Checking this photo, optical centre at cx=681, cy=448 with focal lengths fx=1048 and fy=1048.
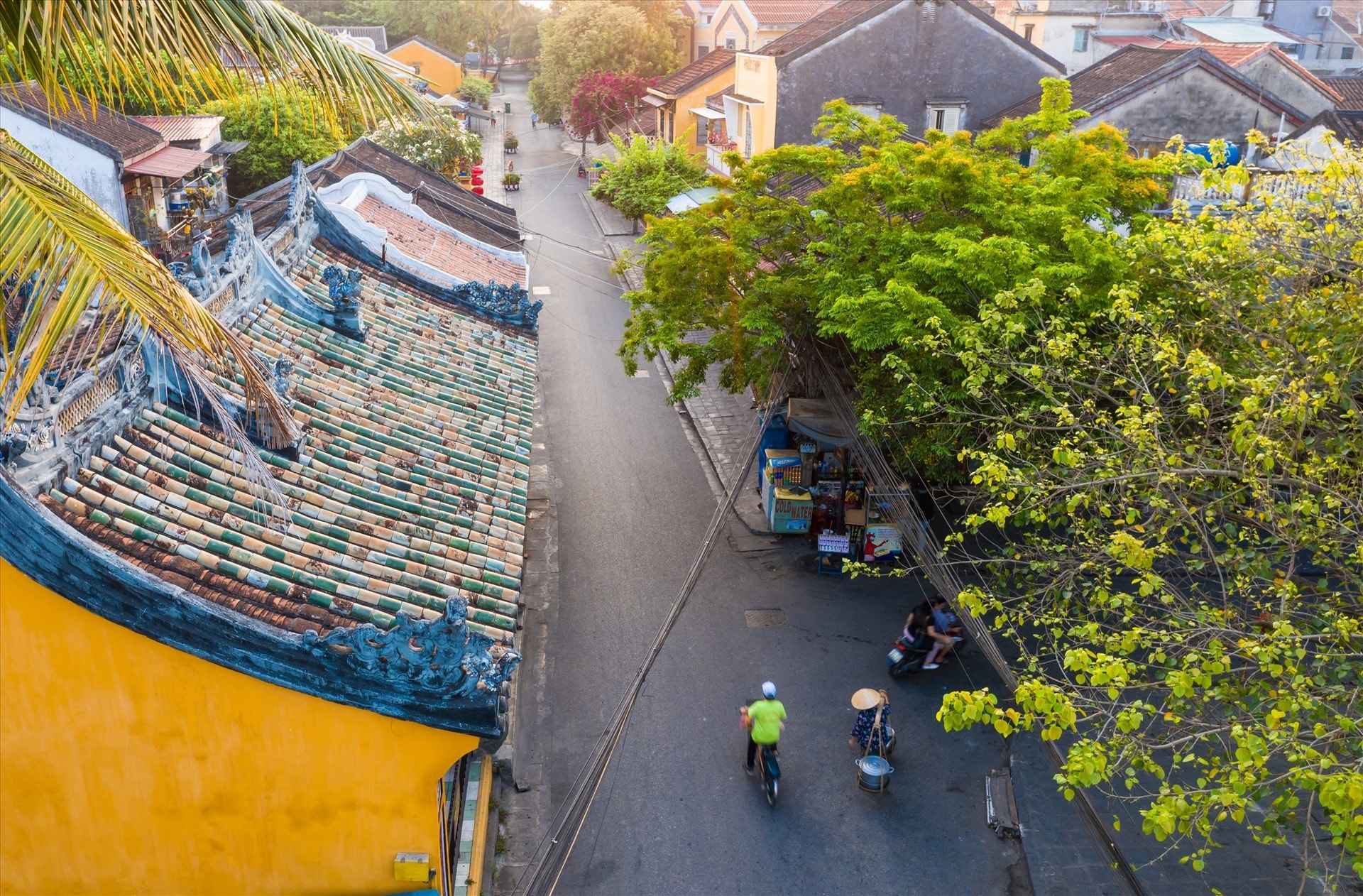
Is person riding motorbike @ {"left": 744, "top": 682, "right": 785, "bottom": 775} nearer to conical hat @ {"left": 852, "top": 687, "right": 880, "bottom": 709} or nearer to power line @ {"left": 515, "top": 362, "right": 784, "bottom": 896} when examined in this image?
conical hat @ {"left": 852, "top": 687, "right": 880, "bottom": 709}

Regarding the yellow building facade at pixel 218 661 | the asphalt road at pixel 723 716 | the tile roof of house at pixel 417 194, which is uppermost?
the tile roof of house at pixel 417 194

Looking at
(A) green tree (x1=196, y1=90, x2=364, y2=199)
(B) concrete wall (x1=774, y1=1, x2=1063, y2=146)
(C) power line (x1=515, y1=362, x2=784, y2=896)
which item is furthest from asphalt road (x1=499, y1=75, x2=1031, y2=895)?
(A) green tree (x1=196, y1=90, x2=364, y2=199)

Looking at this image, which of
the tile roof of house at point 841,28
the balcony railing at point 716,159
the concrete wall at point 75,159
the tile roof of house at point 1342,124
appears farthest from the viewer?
the balcony railing at point 716,159

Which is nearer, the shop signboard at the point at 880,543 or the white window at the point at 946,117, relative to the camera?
the shop signboard at the point at 880,543

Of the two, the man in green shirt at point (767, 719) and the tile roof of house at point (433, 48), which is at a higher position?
the tile roof of house at point (433, 48)

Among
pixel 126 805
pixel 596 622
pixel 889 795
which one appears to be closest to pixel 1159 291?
pixel 889 795

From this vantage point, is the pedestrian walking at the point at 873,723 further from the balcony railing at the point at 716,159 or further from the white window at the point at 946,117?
Result: the balcony railing at the point at 716,159

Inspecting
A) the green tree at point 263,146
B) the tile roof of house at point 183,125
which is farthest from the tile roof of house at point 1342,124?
the tile roof of house at point 183,125
